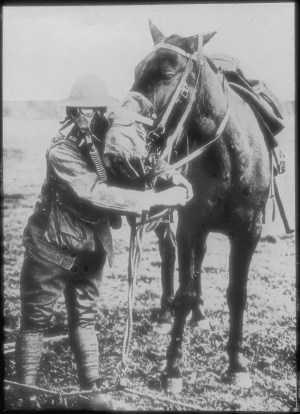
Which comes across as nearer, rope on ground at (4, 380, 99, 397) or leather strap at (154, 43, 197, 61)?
leather strap at (154, 43, 197, 61)

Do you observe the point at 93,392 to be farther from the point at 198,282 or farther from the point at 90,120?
the point at 90,120

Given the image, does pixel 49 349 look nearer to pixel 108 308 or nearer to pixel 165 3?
pixel 108 308

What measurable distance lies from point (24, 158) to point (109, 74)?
1041mm

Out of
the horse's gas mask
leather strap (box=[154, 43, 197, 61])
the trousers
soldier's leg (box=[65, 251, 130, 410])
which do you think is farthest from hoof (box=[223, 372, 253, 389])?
leather strap (box=[154, 43, 197, 61])

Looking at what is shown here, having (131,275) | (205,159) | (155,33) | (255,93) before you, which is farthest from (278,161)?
(131,275)

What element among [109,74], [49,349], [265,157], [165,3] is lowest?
[49,349]

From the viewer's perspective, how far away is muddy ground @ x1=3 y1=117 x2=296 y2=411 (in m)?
3.91

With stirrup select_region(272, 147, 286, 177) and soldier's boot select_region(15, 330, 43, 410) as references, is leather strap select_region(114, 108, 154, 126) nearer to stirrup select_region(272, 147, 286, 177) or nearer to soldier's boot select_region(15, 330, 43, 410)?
stirrup select_region(272, 147, 286, 177)

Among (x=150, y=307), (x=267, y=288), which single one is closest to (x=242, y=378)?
(x=267, y=288)

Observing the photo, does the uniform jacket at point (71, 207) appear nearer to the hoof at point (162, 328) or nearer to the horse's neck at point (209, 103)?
the horse's neck at point (209, 103)

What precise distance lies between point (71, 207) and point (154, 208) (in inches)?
22.7

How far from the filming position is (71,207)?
3.70 meters

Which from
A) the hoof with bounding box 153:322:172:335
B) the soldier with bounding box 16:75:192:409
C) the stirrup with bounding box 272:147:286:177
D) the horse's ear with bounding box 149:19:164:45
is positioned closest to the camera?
the soldier with bounding box 16:75:192:409

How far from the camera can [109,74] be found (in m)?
3.96
